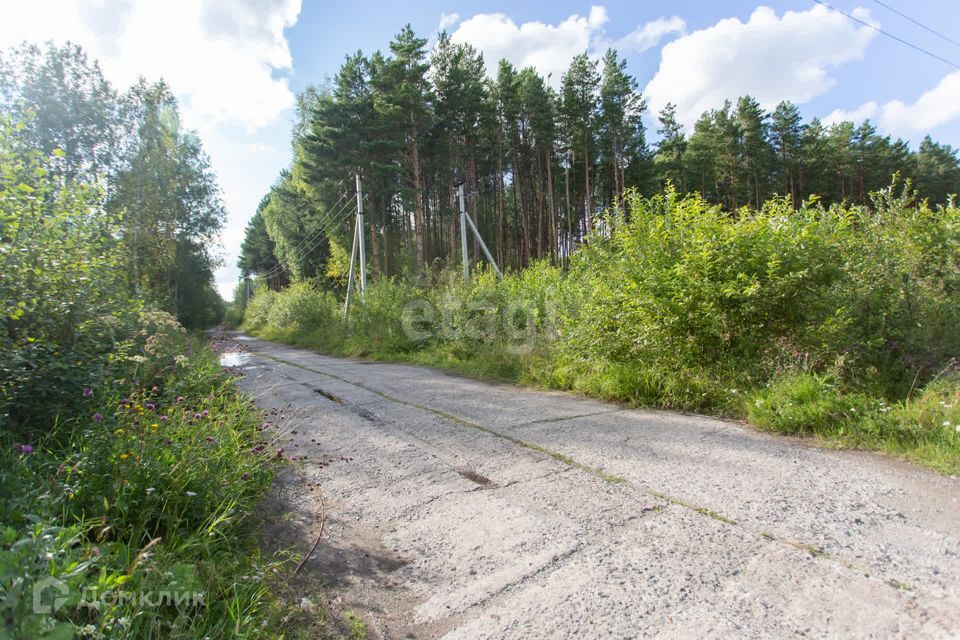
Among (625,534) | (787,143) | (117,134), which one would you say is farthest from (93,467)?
(787,143)

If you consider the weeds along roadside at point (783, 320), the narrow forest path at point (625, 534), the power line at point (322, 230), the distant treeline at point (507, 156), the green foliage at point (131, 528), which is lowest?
the narrow forest path at point (625, 534)

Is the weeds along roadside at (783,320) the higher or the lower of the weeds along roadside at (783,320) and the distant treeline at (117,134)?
the lower

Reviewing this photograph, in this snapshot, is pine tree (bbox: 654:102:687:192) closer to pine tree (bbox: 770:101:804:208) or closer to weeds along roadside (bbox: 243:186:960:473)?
pine tree (bbox: 770:101:804:208)

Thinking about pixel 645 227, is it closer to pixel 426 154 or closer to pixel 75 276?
pixel 75 276

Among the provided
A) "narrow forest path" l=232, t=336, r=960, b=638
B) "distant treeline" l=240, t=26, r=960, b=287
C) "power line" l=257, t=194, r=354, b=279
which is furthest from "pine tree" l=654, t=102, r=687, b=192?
"narrow forest path" l=232, t=336, r=960, b=638

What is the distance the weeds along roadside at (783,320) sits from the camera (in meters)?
4.30

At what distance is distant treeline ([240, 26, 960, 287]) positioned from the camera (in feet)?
83.5

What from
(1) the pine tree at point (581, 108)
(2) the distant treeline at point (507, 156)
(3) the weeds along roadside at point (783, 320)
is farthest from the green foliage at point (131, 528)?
(1) the pine tree at point (581, 108)

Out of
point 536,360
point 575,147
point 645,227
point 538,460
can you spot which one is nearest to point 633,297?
point 645,227

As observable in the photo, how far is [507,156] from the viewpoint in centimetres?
3412

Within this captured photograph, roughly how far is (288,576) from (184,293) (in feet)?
120

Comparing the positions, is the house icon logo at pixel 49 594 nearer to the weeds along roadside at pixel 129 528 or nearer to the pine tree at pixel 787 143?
the weeds along roadside at pixel 129 528

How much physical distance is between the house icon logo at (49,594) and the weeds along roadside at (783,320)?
16.1 ft

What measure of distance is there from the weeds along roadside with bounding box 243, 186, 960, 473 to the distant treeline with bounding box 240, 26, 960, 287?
18816 millimetres
